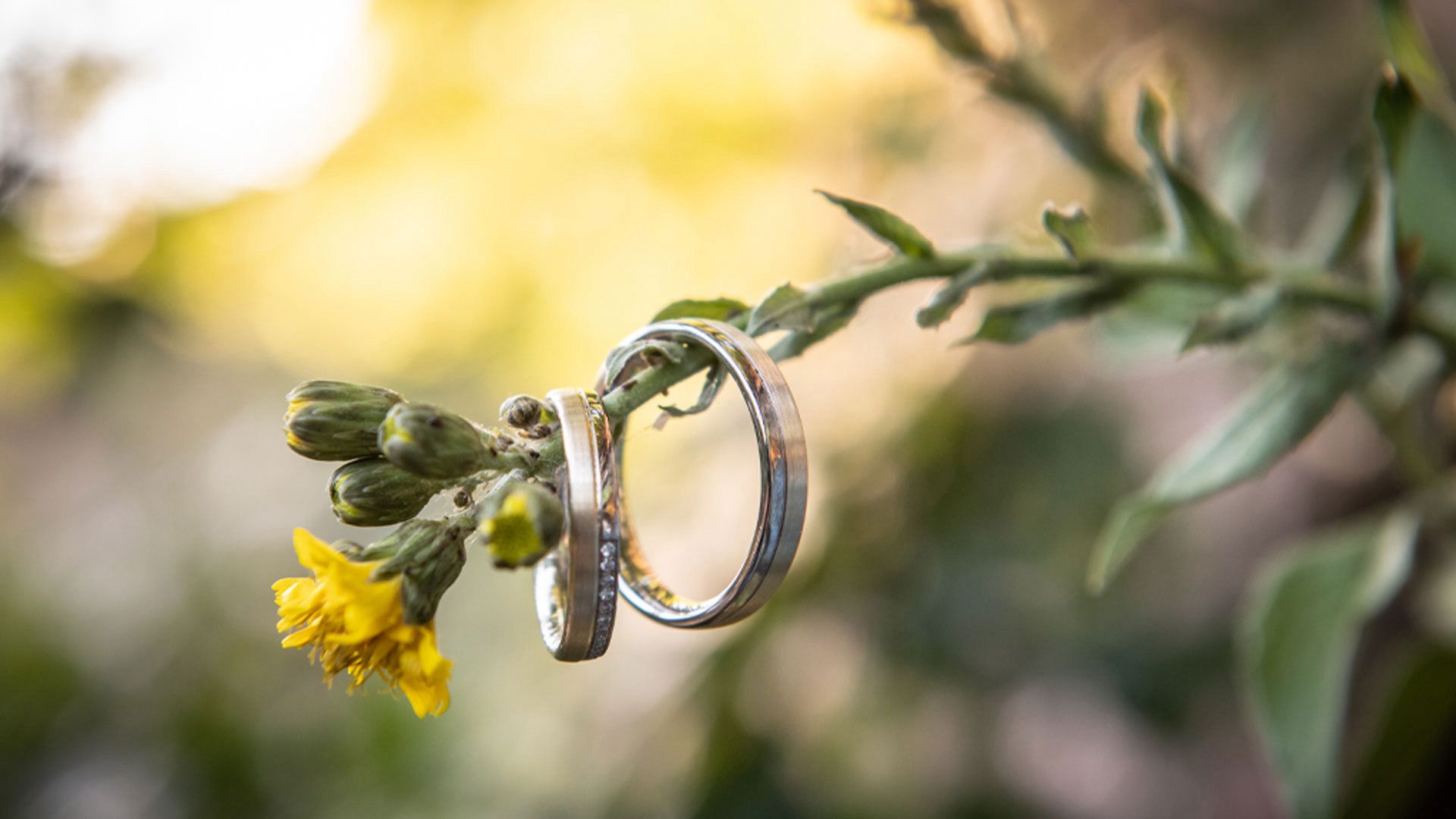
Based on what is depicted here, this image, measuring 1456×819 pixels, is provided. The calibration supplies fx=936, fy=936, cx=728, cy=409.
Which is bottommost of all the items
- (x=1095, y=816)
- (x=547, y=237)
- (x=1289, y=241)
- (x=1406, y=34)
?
(x=1095, y=816)

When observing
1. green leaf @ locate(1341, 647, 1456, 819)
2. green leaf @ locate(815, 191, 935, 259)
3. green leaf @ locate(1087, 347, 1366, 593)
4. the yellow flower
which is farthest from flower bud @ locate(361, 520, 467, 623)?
green leaf @ locate(1341, 647, 1456, 819)

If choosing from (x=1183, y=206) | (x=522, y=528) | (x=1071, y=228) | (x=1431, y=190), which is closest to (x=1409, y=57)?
(x=1431, y=190)

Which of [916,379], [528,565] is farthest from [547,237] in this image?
[528,565]

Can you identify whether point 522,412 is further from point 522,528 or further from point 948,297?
point 948,297

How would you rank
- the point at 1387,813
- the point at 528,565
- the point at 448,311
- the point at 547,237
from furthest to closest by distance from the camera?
the point at 448,311
the point at 547,237
the point at 1387,813
the point at 528,565

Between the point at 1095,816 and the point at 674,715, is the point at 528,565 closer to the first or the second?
the point at 674,715

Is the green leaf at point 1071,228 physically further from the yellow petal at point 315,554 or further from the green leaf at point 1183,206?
the yellow petal at point 315,554
